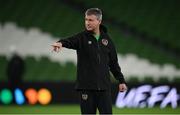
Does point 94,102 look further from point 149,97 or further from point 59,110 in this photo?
point 149,97

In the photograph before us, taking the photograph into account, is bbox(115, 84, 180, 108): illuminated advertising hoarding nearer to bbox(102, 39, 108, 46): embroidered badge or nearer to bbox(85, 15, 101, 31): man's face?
bbox(102, 39, 108, 46): embroidered badge

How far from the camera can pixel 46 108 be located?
14992 mm

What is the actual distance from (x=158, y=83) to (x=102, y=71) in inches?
373

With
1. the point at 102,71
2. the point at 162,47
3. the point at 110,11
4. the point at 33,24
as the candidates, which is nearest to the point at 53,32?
the point at 33,24

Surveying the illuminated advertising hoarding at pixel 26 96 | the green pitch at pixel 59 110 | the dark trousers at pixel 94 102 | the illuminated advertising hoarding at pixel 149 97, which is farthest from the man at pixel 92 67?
the illuminated advertising hoarding at pixel 26 96

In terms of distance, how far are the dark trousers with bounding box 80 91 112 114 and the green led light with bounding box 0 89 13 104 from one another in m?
9.62

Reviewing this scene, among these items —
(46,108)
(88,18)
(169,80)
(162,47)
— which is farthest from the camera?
(162,47)

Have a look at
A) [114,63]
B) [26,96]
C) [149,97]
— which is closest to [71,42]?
[114,63]

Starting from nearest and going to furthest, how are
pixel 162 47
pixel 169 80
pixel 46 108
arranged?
pixel 46 108, pixel 169 80, pixel 162 47

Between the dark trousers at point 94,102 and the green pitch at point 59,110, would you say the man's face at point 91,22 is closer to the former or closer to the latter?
the dark trousers at point 94,102

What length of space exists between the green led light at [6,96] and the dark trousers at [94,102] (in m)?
9.62

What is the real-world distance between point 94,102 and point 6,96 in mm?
9748

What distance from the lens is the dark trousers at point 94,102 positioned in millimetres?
6398

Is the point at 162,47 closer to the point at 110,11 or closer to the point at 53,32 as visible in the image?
the point at 110,11
